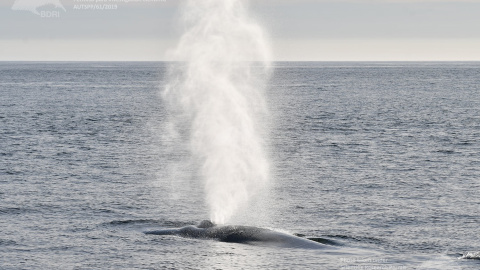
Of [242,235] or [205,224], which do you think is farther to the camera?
[205,224]

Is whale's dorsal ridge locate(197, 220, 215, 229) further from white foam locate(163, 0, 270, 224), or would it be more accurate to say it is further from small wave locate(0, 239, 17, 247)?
small wave locate(0, 239, 17, 247)

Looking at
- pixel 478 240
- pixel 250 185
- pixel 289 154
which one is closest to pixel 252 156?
pixel 250 185

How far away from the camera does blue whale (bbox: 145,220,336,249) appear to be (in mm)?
34750

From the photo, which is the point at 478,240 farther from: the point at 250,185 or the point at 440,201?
the point at 250,185

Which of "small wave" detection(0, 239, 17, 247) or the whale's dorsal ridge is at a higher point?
the whale's dorsal ridge

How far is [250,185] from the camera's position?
171 feet

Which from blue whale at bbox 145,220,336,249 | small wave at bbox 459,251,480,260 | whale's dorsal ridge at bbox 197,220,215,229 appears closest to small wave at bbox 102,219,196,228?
whale's dorsal ridge at bbox 197,220,215,229

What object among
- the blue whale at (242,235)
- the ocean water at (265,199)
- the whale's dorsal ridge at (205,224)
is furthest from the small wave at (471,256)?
the whale's dorsal ridge at (205,224)

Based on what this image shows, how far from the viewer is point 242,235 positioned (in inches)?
1414

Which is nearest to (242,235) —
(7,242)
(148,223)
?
(148,223)

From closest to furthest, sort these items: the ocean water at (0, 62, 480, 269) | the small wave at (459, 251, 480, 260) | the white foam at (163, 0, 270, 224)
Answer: the small wave at (459, 251, 480, 260)
the ocean water at (0, 62, 480, 269)
the white foam at (163, 0, 270, 224)

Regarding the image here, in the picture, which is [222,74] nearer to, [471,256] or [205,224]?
[205,224]

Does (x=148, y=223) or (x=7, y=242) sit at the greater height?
(x=148, y=223)

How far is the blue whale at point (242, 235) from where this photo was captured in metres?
34.8
